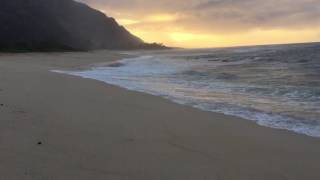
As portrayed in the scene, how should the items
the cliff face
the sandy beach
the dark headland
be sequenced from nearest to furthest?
the sandy beach, the dark headland, the cliff face

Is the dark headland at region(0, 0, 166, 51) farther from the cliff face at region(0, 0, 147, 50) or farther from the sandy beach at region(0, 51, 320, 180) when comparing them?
the sandy beach at region(0, 51, 320, 180)

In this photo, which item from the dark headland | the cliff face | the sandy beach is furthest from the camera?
the cliff face

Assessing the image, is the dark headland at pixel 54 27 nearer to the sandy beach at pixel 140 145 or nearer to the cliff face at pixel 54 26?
the cliff face at pixel 54 26

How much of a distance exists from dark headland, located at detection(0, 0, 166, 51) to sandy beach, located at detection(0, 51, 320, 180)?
229 feet

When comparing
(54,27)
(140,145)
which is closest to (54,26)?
(54,27)

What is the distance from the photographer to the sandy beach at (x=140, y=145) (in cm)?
563

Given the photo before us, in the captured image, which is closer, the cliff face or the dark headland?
the dark headland

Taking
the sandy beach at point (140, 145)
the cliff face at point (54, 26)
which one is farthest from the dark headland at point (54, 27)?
the sandy beach at point (140, 145)

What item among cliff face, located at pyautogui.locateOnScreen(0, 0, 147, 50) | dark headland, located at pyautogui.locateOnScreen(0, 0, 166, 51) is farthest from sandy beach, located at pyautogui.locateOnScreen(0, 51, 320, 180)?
cliff face, located at pyautogui.locateOnScreen(0, 0, 147, 50)

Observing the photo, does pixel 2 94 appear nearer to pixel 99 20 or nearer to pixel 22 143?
pixel 22 143

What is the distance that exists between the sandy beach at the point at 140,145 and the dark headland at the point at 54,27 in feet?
229

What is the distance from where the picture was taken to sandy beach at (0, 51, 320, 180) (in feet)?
18.5

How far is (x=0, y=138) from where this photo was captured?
6754 millimetres

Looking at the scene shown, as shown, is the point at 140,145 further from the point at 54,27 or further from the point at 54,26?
the point at 54,26
